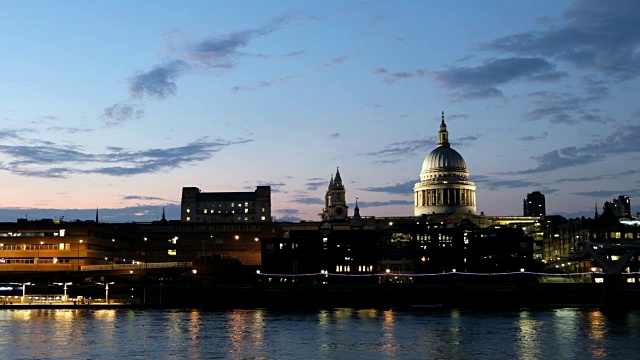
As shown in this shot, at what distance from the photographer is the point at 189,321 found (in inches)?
4606

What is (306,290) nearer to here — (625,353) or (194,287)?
(194,287)

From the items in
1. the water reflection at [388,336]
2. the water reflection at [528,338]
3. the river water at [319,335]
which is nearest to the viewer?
the river water at [319,335]

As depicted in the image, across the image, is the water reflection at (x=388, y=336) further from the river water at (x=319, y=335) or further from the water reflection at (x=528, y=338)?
the water reflection at (x=528, y=338)

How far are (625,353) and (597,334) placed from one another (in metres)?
17.2

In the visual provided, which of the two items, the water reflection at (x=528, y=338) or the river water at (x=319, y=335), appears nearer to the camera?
the river water at (x=319, y=335)

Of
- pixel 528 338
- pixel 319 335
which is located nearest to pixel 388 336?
pixel 319 335

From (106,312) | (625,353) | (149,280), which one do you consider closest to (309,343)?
(625,353)

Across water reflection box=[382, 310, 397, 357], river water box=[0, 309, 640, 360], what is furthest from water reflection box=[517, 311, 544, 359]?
water reflection box=[382, 310, 397, 357]

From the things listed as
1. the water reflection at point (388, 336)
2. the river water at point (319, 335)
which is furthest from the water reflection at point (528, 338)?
the water reflection at point (388, 336)

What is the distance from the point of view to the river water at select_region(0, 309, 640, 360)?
81188 millimetres

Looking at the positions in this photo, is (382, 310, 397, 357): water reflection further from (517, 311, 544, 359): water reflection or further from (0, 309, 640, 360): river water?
(517, 311, 544, 359): water reflection

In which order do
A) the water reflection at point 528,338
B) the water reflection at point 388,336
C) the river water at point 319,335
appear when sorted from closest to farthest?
the river water at point 319,335
the water reflection at point 528,338
the water reflection at point 388,336

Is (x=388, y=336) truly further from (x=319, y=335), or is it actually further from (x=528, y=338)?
(x=528, y=338)

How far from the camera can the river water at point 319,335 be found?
81188 millimetres
